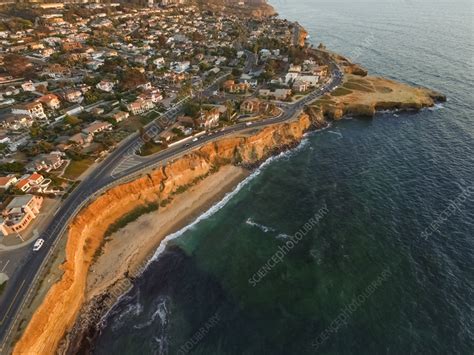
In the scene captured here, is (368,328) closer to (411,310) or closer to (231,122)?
(411,310)

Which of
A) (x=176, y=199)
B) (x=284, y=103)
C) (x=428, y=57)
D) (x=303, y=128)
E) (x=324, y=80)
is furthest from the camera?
(x=428, y=57)

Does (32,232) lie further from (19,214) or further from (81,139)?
(81,139)

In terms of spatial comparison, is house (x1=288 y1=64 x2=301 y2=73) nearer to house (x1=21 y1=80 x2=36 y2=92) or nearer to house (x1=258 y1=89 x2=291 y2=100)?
house (x1=258 y1=89 x2=291 y2=100)

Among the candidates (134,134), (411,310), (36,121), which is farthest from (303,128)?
(36,121)

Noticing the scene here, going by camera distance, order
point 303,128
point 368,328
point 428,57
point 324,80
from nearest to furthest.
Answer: point 368,328 → point 303,128 → point 324,80 → point 428,57

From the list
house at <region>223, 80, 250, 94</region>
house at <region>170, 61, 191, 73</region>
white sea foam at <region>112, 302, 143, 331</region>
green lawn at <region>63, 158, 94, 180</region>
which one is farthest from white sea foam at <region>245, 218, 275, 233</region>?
house at <region>170, 61, 191, 73</region>

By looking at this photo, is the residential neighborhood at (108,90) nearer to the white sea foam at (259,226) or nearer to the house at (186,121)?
the house at (186,121)
